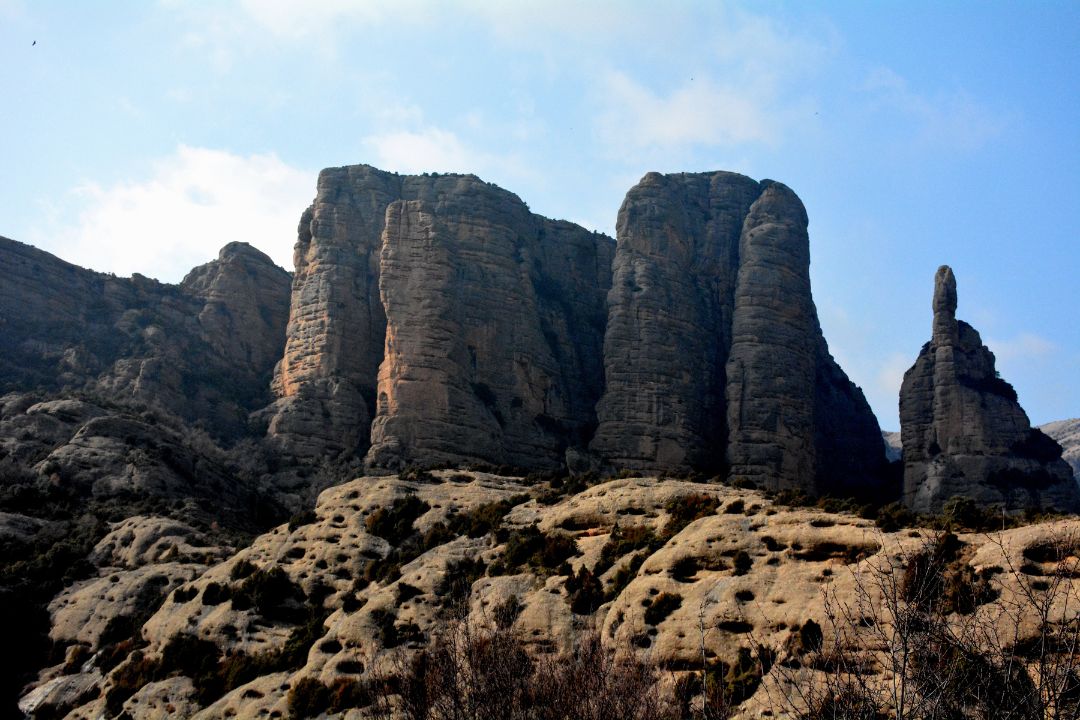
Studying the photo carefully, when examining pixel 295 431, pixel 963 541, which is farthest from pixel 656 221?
pixel 963 541

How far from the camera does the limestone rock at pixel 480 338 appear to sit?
79750mm

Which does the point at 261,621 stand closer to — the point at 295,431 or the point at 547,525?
the point at 547,525

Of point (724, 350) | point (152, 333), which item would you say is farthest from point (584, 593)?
point (152, 333)

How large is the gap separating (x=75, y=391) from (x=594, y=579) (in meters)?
58.9

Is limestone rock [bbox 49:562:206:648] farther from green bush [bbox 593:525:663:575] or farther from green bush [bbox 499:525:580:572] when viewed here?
green bush [bbox 593:525:663:575]

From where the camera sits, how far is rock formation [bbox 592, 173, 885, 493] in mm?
82500

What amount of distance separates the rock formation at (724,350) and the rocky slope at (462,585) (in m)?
27.5

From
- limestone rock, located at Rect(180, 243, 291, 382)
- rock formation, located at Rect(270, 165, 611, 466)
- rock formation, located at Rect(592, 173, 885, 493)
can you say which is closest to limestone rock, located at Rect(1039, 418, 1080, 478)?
rock formation, located at Rect(592, 173, 885, 493)

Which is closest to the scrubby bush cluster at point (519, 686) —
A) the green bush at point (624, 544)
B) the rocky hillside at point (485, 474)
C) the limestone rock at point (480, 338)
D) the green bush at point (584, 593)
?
the rocky hillside at point (485, 474)

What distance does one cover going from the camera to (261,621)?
43906mm

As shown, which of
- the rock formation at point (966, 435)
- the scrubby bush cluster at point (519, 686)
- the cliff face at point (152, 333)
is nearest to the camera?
the scrubby bush cluster at point (519, 686)

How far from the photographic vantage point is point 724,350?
298ft

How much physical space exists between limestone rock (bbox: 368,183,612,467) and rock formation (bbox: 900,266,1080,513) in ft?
78.4

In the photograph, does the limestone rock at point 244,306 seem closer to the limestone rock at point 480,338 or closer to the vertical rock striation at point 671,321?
the limestone rock at point 480,338
